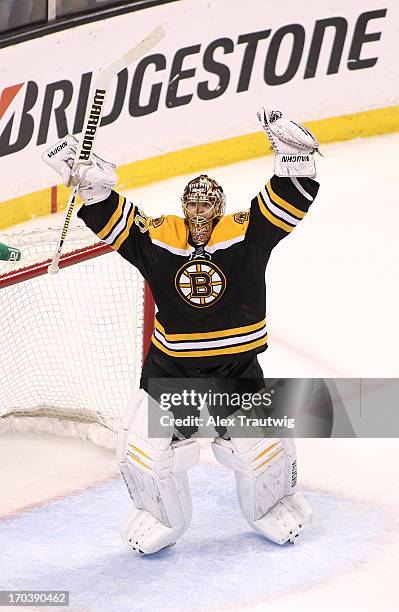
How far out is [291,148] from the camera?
11.9 feet

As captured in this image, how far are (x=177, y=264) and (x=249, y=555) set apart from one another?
920mm

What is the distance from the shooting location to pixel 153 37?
11.5ft

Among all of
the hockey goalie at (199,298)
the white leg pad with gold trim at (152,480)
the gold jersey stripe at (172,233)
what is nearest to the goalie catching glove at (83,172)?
the hockey goalie at (199,298)

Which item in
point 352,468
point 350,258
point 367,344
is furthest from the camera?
point 350,258

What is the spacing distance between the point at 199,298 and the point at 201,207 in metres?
0.26

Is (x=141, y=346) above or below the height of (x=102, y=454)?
above

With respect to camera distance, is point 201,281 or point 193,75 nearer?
point 201,281

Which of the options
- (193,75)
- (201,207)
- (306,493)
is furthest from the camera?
(193,75)

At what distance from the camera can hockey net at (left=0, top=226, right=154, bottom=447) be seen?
4.79m

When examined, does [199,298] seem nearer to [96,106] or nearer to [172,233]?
[172,233]

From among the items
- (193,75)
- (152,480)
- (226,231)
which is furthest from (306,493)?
(193,75)

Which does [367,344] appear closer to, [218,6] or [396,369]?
[396,369]

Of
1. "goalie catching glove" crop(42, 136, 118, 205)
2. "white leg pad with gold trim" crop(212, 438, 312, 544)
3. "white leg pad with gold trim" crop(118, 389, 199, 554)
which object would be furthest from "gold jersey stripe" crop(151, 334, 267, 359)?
"goalie catching glove" crop(42, 136, 118, 205)

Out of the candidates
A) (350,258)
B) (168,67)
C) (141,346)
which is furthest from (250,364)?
(168,67)
